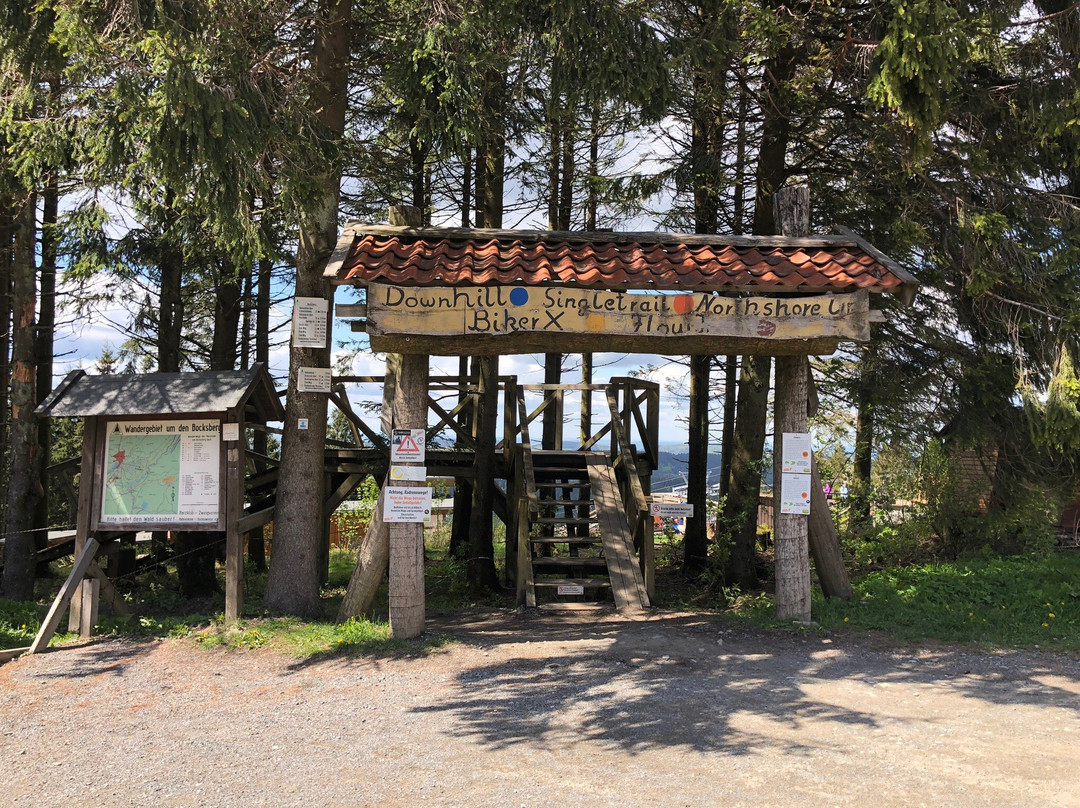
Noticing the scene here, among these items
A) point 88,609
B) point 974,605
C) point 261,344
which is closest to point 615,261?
point 974,605

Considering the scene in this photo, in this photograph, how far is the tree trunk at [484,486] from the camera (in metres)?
11.8

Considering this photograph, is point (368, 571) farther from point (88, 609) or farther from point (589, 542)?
point (589, 542)

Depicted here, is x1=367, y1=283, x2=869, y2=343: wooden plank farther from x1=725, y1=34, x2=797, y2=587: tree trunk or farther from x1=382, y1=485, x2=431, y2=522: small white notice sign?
x1=725, y1=34, x2=797, y2=587: tree trunk

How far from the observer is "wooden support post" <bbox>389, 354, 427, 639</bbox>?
7750mm

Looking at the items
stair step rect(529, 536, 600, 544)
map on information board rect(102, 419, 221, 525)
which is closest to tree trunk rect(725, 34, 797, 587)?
stair step rect(529, 536, 600, 544)

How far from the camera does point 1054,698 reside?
600 centimetres

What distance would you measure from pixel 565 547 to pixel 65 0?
569 inches

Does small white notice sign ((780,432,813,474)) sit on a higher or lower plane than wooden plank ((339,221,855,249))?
lower

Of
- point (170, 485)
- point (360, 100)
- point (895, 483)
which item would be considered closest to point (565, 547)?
point (895, 483)

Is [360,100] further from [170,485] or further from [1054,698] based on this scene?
[1054,698]

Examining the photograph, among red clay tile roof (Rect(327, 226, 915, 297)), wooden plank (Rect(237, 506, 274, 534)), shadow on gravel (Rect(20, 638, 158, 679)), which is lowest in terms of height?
shadow on gravel (Rect(20, 638, 158, 679))


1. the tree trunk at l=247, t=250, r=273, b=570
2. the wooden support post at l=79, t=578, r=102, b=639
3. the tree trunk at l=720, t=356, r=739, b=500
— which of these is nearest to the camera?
the wooden support post at l=79, t=578, r=102, b=639

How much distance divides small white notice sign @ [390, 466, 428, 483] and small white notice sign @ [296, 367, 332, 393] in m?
1.55

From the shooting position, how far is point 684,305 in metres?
7.67
